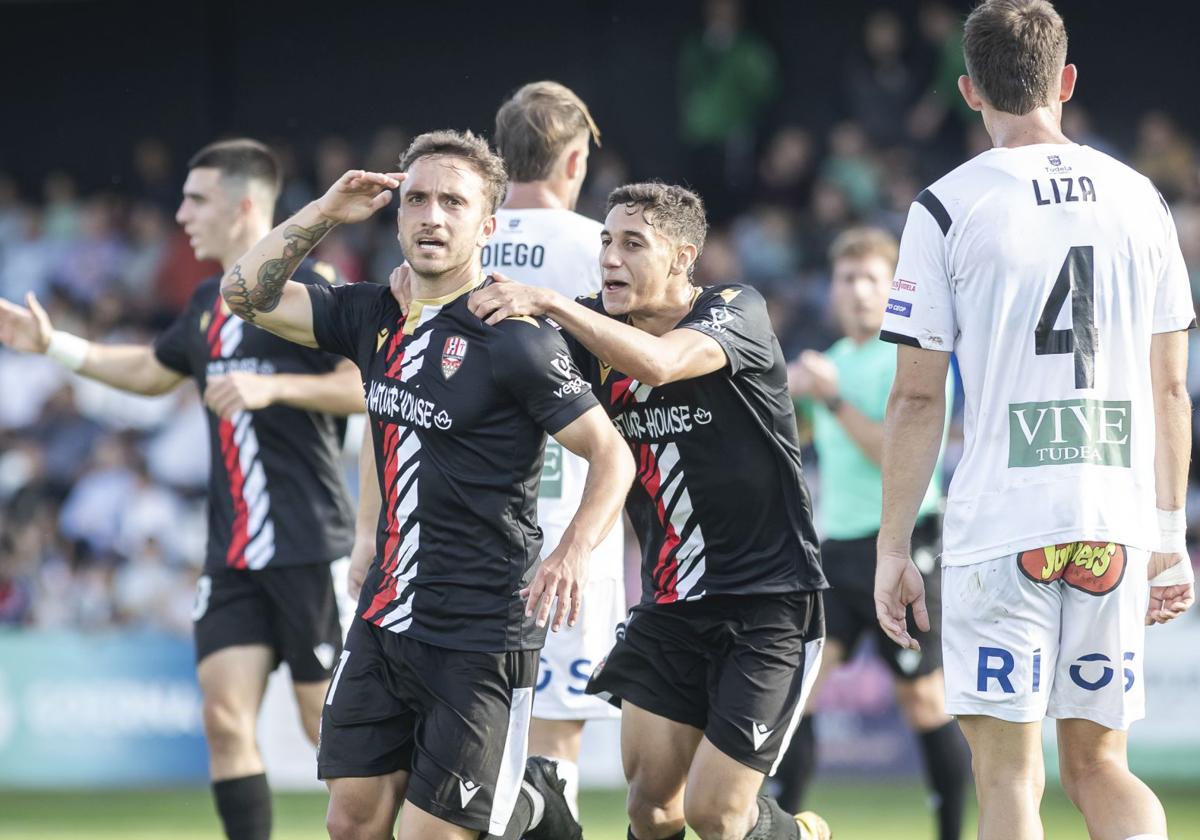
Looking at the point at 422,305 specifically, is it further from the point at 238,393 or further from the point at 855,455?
the point at 855,455

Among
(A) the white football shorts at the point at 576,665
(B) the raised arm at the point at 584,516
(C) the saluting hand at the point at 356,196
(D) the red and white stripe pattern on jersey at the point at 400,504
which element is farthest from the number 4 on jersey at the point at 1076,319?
(A) the white football shorts at the point at 576,665

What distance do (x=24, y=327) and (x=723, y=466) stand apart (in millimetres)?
3090

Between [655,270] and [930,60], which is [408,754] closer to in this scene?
[655,270]

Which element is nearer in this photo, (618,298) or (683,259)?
(618,298)

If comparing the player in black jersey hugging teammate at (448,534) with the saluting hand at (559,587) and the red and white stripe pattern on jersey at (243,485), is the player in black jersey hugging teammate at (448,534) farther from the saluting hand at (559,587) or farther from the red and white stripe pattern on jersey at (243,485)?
the red and white stripe pattern on jersey at (243,485)

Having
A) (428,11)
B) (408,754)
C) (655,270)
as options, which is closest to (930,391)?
(655,270)

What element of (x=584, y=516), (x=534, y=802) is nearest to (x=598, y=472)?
(x=584, y=516)

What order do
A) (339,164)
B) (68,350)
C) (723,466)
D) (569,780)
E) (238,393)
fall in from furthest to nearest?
(339,164) < (68,350) < (238,393) < (569,780) < (723,466)

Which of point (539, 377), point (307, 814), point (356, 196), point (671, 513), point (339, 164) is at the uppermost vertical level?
point (339, 164)

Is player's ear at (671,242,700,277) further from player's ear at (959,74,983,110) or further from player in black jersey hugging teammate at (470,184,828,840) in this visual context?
player's ear at (959,74,983,110)

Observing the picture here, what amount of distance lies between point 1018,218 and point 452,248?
160cm

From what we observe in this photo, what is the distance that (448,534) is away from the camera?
4.76m

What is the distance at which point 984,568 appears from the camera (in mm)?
4297

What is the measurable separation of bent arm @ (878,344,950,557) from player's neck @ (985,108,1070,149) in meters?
0.62
